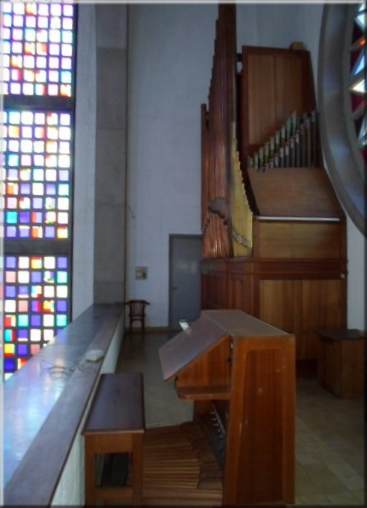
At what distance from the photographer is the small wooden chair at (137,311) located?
682 cm

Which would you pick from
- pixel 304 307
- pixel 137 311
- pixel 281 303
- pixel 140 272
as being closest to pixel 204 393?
pixel 281 303

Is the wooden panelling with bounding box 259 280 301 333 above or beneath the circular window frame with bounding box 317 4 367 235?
beneath

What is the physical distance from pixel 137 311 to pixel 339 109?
16.7ft

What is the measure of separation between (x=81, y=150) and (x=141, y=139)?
1.14 metres

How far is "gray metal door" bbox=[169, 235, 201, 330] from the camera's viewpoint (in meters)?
7.16

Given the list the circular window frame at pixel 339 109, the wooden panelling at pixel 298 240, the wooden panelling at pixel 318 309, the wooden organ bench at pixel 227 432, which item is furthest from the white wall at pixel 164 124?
the wooden organ bench at pixel 227 432

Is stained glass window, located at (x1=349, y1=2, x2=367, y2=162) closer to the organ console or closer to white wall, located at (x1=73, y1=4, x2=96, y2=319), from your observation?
the organ console

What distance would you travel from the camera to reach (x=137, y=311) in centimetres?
691

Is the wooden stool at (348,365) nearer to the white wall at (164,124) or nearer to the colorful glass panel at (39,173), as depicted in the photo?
the white wall at (164,124)

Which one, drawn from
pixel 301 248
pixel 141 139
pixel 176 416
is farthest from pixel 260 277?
pixel 141 139

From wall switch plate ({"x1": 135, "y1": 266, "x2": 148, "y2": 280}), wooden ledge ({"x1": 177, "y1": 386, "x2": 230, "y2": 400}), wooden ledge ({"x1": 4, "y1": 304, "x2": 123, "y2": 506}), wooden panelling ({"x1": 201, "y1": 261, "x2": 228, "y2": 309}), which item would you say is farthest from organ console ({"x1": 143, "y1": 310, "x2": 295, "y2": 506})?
wall switch plate ({"x1": 135, "y1": 266, "x2": 148, "y2": 280})

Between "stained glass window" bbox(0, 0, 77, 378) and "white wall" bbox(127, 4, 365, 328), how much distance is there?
1191mm

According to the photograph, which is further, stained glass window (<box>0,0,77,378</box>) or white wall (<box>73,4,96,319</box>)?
stained glass window (<box>0,0,77,378</box>)

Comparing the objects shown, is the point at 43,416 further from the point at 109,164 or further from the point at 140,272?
the point at 140,272
